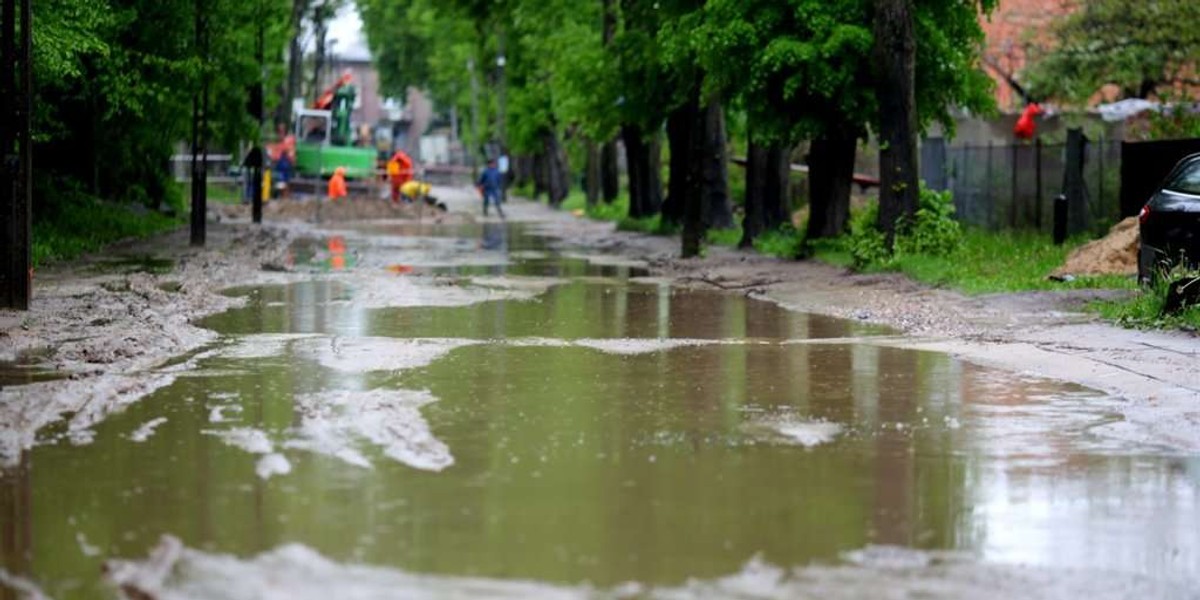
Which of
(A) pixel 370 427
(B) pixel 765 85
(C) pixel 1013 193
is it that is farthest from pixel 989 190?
(A) pixel 370 427

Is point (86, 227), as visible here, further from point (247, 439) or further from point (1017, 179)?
point (247, 439)

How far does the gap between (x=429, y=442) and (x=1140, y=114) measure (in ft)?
99.0

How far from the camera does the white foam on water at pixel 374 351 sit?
50.8 feet

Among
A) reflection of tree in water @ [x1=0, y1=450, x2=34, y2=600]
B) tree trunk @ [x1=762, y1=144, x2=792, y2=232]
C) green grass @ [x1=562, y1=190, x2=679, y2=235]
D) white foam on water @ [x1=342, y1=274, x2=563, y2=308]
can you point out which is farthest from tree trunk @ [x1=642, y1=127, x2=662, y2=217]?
reflection of tree in water @ [x1=0, y1=450, x2=34, y2=600]

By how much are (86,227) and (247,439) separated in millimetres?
26116

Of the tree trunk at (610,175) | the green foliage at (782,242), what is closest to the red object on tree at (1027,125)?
the green foliage at (782,242)

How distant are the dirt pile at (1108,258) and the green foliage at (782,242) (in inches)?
302

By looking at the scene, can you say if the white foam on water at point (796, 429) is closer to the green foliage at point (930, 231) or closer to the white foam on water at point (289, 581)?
the white foam on water at point (289, 581)

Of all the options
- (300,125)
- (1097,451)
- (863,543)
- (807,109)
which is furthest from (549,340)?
(300,125)

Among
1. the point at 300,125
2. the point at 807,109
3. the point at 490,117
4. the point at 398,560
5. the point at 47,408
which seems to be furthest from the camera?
the point at 490,117

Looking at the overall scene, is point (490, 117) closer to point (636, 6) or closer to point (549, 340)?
point (636, 6)

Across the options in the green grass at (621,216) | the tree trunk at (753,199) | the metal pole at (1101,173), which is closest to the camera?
the metal pole at (1101,173)

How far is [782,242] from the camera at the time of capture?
34812 millimetres

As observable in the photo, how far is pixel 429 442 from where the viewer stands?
1143 centimetres
